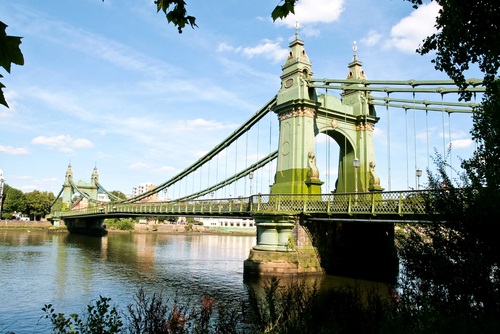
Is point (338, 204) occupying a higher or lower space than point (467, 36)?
lower

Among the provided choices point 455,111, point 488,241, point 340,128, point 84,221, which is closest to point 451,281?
point 488,241

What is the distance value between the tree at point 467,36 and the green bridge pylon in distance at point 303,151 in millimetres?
12393

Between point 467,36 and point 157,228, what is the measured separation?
92.7 meters

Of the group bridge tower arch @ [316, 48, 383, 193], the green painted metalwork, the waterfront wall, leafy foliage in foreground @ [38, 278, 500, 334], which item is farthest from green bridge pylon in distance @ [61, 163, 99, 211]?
leafy foliage in foreground @ [38, 278, 500, 334]

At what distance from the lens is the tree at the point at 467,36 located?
8.27 m

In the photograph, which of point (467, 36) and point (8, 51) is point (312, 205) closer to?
point (467, 36)

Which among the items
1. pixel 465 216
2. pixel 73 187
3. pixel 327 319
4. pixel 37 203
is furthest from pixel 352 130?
pixel 37 203

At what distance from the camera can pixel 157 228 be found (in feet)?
315

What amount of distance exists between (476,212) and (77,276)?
2122cm

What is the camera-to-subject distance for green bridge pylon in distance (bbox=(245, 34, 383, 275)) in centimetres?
2244

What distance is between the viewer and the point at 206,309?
7012mm

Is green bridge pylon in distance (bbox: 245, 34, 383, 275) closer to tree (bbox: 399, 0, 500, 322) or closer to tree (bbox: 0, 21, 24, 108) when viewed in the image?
tree (bbox: 399, 0, 500, 322)

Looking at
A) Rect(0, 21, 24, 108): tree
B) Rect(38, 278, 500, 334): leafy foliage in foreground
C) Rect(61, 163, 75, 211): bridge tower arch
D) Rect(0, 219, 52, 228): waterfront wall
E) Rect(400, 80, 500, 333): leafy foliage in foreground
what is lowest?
Rect(0, 219, 52, 228): waterfront wall

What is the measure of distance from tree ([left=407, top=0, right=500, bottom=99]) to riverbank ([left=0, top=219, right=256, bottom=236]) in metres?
74.7
